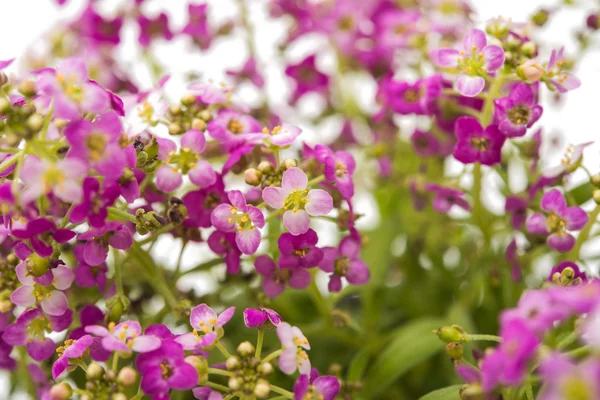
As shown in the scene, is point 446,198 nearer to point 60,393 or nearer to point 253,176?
point 253,176

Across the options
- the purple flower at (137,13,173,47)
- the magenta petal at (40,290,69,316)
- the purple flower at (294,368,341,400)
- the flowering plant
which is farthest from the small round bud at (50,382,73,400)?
the purple flower at (137,13,173,47)

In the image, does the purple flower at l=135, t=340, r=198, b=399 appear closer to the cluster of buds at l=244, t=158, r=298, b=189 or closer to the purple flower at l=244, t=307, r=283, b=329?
the purple flower at l=244, t=307, r=283, b=329

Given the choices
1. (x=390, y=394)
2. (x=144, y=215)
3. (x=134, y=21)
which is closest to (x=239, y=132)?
(x=144, y=215)

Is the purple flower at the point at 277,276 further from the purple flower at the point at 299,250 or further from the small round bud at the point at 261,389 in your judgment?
the small round bud at the point at 261,389

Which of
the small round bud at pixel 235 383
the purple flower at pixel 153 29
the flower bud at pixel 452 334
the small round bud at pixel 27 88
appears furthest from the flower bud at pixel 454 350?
the purple flower at pixel 153 29

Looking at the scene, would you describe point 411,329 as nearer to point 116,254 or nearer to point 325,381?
point 325,381

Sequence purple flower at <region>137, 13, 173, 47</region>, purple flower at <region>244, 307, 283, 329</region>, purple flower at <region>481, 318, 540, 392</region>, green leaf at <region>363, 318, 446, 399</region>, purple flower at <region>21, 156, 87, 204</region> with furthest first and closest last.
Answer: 1. purple flower at <region>137, 13, 173, 47</region>
2. green leaf at <region>363, 318, 446, 399</region>
3. purple flower at <region>244, 307, 283, 329</region>
4. purple flower at <region>21, 156, 87, 204</region>
5. purple flower at <region>481, 318, 540, 392</region>

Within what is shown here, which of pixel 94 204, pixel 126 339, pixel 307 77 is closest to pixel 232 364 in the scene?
pixel 126 339
